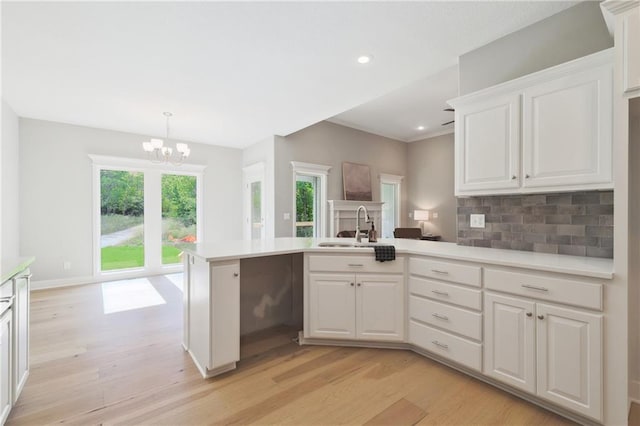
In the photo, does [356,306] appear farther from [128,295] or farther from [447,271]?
[128,295]

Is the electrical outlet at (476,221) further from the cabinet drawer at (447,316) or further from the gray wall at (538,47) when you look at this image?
the gray wall at (538,47)

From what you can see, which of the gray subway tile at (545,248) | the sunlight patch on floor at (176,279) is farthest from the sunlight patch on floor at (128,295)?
the gray subway tile at (545,248)

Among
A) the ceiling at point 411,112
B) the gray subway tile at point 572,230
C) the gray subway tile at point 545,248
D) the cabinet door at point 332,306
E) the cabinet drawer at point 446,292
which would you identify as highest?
the ceiling at point 411,112

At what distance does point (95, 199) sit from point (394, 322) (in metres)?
5.36

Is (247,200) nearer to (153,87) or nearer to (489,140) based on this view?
(153,87)

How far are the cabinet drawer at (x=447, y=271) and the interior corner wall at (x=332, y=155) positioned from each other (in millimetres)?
3373

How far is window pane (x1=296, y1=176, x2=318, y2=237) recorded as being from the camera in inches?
225

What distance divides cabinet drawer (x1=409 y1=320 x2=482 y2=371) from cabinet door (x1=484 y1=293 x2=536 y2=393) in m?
0.07

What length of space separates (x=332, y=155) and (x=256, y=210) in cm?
200

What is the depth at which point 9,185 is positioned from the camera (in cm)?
396

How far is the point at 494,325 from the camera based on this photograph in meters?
1.89

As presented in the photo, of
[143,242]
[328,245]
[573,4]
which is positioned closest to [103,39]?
[328,245]

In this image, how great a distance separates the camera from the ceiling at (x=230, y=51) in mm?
2096

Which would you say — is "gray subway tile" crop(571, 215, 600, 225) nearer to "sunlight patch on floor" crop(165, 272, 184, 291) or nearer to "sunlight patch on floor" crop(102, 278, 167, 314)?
"sunlight patch on floor" crop(102, 278, 167, 314)
